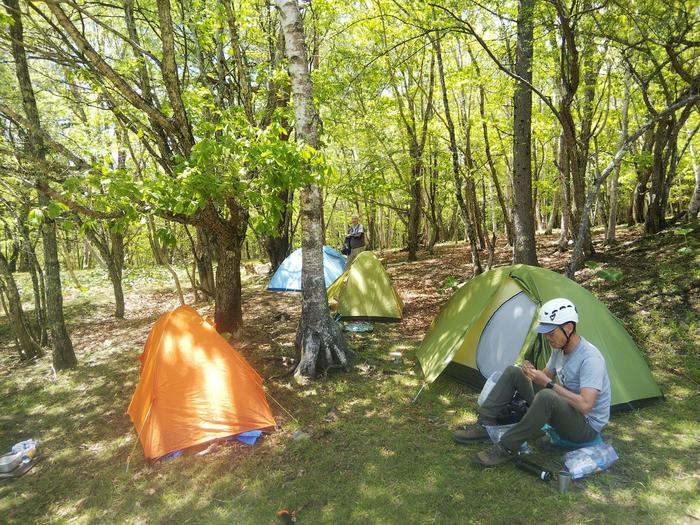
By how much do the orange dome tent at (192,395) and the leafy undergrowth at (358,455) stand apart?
0.23 m

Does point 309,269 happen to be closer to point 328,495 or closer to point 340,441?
point 340,441

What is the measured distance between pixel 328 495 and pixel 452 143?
29.5 ft

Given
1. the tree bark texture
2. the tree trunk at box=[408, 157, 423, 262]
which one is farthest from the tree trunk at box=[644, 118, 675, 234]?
the tree bark texture

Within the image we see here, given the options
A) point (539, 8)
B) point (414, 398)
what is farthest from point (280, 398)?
point (539, 8)

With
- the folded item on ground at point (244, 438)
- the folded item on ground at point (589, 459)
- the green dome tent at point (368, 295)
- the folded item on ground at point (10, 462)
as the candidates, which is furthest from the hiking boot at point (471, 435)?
the folded item on ground at point (10, 462)

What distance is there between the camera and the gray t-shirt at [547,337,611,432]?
3.72 meters

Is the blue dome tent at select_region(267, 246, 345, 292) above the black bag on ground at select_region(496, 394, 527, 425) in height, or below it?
above

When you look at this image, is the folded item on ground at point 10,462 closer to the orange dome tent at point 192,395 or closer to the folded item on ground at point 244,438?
the orange dome tent at point 192,395

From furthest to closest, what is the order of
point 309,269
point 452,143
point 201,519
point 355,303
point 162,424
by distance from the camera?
1. point 452,143
2. point 355,303
3. point 309,269
4. point 162,424
5. point 201,519

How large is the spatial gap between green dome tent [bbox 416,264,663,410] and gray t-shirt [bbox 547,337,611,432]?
0.74 m

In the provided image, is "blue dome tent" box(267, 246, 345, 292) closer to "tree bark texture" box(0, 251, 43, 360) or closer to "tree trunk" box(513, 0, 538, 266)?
"tree trunk" box(513, 0, 538, 266)

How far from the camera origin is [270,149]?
469 cm

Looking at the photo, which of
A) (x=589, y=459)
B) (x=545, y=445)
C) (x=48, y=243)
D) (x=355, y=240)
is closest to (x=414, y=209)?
(x=355, y=240)

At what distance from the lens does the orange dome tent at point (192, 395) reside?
461cm
